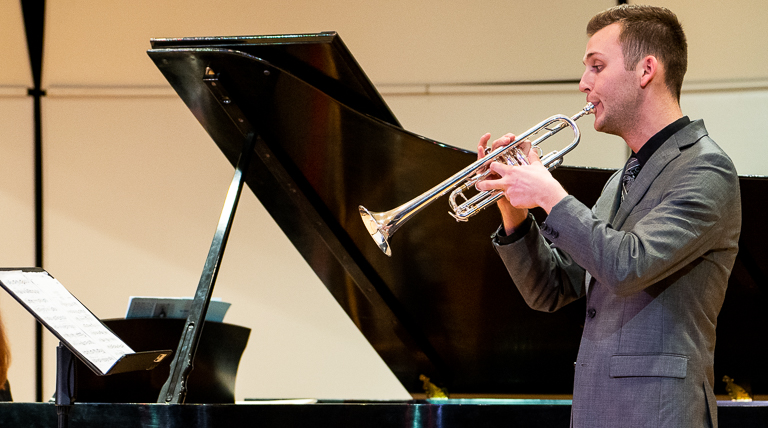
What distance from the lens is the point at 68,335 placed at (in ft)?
5.16

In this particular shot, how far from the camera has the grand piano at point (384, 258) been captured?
1.86m

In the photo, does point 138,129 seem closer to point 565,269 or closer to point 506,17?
point 506,17

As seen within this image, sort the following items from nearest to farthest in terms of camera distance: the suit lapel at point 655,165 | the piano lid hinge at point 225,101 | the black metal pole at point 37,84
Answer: the suit lapel at point 655,165
the piano lid hinge at point 225,101
the black metal pole at point 37,84

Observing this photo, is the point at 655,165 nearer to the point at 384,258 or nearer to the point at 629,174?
the point at 629,174

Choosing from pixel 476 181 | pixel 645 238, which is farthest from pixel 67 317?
pixel 645 238

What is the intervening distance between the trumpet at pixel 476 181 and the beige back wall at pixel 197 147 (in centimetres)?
299

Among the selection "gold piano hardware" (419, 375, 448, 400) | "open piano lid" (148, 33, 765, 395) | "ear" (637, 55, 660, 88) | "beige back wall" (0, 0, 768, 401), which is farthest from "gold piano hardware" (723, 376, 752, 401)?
"beige back wall" (0, 0, 768, 401)

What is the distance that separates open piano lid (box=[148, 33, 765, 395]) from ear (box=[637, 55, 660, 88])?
0.51 meters

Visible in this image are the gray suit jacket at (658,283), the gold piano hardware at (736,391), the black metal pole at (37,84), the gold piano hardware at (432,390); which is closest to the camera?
the gray suit jacket at (658,283)

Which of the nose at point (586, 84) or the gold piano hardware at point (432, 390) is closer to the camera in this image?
the nose at point (586, 84)

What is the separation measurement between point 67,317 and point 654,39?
148 cm

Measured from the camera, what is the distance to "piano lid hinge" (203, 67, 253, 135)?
6.48 feet

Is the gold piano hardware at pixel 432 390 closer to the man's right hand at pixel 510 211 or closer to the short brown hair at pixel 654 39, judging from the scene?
the man's right hand at pixel 510 211

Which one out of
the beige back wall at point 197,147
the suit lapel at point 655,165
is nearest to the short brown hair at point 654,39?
the suit lapel at point 655,165
